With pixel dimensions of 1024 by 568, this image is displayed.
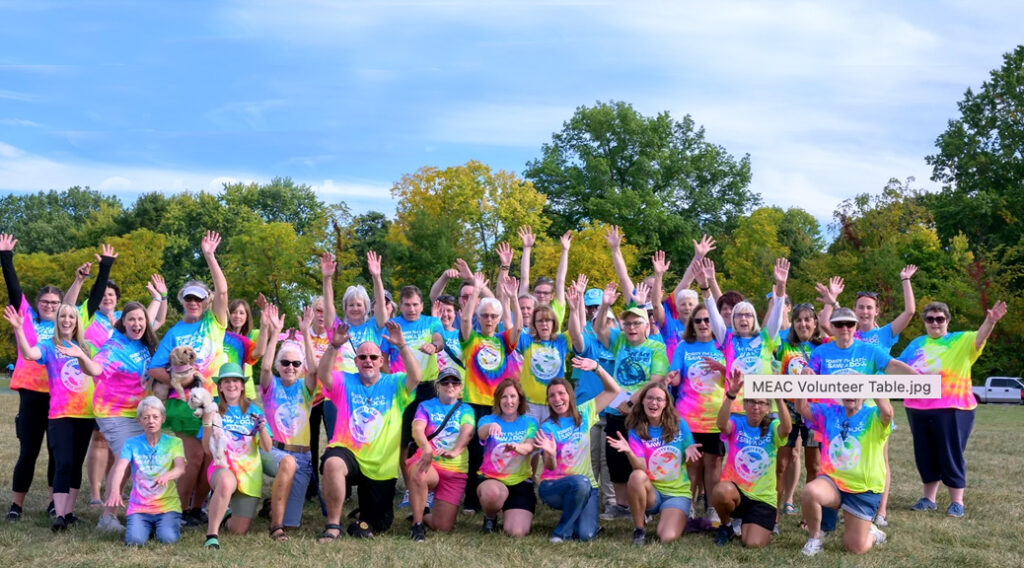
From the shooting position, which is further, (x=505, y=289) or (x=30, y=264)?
(x=30, y=264)

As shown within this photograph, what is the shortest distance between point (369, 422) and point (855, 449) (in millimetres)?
3832

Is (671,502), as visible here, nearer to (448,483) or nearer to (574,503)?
(574,503)

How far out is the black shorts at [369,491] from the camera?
7.20 metres

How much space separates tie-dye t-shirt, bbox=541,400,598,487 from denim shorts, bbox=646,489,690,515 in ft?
1.73

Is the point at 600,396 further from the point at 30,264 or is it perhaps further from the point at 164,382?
the point at 30,264

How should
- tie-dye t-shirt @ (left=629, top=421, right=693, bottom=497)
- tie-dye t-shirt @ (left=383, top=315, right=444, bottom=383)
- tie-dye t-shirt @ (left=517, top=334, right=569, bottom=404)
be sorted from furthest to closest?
tie-dye t-shirt @ (left=383, top=315, right=444, bottom=383) → tie-dye t-shirt @ (left=517, top=334, right=569, bottom=404) → tie-dye t-shirt @ (left=629, top=421, right=693, bottom=497)

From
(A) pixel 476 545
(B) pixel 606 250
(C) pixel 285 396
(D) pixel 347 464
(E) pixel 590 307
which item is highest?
(B) pixel 606 250

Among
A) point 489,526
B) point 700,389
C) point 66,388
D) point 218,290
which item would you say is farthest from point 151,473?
point 700,389

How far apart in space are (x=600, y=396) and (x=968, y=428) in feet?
12.6

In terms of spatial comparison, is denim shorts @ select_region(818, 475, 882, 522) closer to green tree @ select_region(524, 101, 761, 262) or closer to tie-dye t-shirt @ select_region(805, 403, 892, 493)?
tie-dye t-shirt @ select_region(805, 403, 892, 493)

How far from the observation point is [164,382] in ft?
25.0

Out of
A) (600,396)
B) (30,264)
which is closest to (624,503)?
(600,396)

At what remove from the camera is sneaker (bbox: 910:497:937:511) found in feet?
28.2

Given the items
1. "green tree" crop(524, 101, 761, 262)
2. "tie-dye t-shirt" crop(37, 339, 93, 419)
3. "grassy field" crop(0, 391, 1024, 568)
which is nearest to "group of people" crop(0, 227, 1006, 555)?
"tie-dye t-shirt" crop(37, 339, 93, 419)
